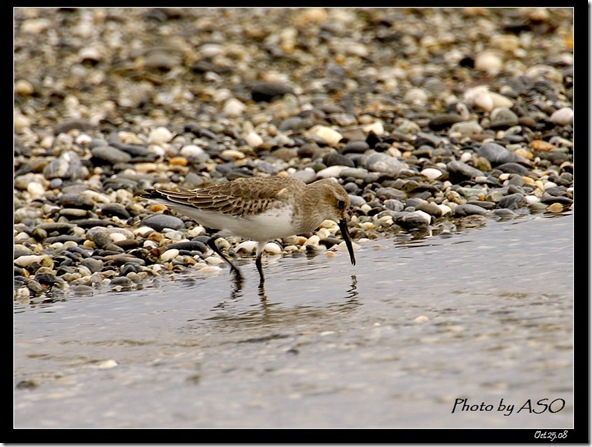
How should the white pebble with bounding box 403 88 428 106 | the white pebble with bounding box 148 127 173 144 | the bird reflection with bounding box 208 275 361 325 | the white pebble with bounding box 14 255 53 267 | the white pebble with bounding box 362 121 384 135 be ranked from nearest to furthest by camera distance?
1. the bird reflection with bounding box 208 275 361 325
2. the white pebble with bounding box 14 255 53 267
3. the white pebble with bounding box 362 121 384 135
4. the white pebble with bounding box 148 127 173 144
5. the white pebble with bounding box 403 88 428 106

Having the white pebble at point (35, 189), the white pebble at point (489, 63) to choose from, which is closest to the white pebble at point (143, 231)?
the white pebble at point (35, 189)

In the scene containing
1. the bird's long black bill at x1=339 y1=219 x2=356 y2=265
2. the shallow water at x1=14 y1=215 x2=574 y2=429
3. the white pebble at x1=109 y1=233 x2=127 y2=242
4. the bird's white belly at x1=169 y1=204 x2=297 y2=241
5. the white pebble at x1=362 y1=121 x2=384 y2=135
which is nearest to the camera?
the shallow water at x1=14 y1=215 x2=574 y2=429

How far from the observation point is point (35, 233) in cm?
1105

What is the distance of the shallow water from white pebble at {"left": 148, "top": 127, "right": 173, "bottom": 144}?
4742 millimetres

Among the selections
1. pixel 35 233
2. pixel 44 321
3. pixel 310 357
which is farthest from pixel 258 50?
pixel 310 357

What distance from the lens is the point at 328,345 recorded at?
7.27 m

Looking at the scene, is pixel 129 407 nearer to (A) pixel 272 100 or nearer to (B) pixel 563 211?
(B) pixel 563 211

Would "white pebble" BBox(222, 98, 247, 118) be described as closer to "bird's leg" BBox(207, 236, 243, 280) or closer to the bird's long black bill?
"bird's leg" BBox(207, 236, 243, 280)

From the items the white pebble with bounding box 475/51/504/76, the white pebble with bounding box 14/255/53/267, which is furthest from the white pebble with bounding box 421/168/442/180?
the white pebble with bounding box 475/51/504/76

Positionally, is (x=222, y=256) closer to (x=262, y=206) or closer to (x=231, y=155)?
(x=262, y=206)

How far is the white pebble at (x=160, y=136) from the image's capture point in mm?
14523

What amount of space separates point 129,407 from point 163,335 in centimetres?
168

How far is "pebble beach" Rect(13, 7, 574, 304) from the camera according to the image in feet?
36.2

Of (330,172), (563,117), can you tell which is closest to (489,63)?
(563,117)
